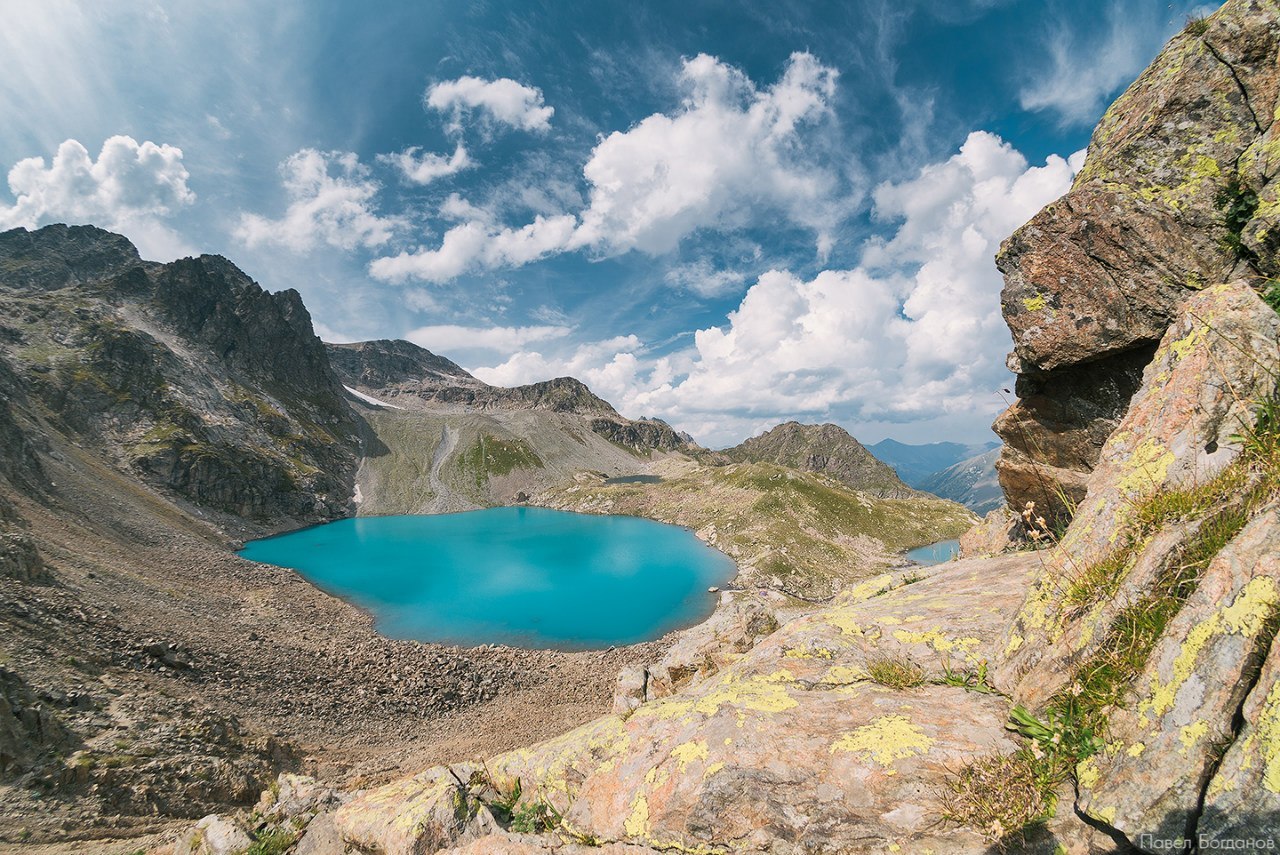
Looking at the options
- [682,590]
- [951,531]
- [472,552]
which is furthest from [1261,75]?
[951,531]

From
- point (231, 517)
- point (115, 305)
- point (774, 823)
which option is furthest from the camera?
point (115, 305)

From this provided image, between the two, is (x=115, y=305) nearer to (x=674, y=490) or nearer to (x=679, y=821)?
(x=674, y=490)

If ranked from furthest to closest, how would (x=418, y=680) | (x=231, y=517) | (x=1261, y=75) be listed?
(x=231, y=517), (x=418, y=680), (x=1261, y=75)

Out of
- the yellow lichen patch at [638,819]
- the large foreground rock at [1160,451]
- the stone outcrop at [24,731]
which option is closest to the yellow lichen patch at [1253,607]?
the large foreground rock at [1160,451]

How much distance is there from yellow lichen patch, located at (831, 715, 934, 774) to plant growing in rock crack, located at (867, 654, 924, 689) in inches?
38.7

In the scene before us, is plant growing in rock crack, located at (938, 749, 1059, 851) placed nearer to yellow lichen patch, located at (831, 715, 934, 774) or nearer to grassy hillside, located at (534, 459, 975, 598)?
yellow lichen patch, located at (831, 715, 934, 774)

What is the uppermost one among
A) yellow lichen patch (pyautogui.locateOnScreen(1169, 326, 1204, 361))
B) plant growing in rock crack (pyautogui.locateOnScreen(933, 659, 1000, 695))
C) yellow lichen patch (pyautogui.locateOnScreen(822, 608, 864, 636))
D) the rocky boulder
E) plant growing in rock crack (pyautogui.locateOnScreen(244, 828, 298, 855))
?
the rocky boulder

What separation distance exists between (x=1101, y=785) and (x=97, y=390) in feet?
490

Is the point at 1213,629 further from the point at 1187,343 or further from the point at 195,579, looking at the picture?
the point at 195,579

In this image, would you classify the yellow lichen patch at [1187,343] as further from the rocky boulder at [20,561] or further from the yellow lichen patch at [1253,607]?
the rocky boulder at [20,561]

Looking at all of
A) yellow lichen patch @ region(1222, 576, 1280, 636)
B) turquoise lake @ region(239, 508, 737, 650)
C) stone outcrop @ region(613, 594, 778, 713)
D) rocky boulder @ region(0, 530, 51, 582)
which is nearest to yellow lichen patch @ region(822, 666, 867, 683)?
stone outcrop @ region(613, 594, 778, 713)

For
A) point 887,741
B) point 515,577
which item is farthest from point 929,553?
point 887,741

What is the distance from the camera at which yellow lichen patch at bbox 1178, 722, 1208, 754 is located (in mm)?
3512

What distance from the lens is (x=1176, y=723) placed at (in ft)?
12.1
